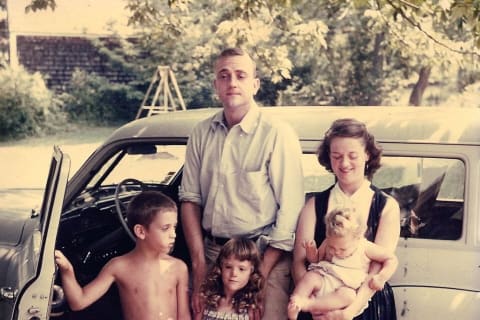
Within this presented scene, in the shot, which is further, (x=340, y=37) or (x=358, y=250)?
(x=340, y=37)

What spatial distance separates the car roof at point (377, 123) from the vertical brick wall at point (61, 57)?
38.8 feet

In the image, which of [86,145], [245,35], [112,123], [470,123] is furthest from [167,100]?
[470,123]

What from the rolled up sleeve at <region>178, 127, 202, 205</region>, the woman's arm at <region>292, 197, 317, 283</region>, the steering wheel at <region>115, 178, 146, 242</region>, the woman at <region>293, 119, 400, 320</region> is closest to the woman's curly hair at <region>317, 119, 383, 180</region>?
the woman at <region>293, 119, 400, 320</region>

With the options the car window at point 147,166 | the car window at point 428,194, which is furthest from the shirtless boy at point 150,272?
the car window at point 428,194

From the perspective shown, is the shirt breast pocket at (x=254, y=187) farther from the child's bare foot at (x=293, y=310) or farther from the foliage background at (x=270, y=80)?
the foliage background at (x=270, y=80)

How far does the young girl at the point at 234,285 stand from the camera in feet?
9.22

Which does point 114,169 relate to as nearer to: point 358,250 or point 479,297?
point 358,250

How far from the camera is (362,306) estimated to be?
274 cm

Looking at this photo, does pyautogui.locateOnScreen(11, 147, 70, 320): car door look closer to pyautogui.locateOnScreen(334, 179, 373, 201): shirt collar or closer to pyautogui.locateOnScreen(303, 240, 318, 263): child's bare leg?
pyautogui.locateOnScreen(303, 240, 318, 263): child's bare leg

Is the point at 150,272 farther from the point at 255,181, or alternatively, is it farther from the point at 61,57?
the point at 61,57

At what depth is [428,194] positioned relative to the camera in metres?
3.17

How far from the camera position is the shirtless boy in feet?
9.48

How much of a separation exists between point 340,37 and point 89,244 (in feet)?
39.2

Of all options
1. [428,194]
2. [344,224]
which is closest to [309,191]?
[428,194]
